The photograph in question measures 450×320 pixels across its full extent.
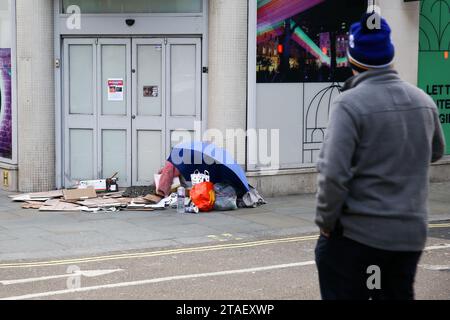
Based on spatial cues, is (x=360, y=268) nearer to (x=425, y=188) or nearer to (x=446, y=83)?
(x=425, y=188)

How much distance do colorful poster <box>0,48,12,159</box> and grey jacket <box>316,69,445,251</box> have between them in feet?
33.4

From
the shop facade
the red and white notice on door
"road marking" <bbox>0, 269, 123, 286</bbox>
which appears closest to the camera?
"road marking" <bbox>0, 269, 123, 286</bbox>

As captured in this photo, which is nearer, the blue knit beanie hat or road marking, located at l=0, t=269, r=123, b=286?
the blue knit beanie hat

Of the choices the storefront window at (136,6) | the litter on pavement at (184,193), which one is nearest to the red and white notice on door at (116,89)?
the storefront window at (136,6)

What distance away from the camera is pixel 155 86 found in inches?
496

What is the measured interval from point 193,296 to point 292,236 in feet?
10.8

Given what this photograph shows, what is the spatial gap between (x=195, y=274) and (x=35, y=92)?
6193mm

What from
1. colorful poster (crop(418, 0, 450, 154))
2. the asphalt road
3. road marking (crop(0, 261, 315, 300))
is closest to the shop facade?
colorful poster (crop(418, 0, 450, 154))

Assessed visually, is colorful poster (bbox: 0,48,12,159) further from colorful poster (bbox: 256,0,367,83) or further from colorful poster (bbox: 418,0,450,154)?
colorful poster (bbox: 418,0,450,154)

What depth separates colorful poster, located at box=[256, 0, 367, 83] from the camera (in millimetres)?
12445

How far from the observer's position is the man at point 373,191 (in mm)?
3662

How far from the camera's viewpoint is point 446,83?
1452 cm

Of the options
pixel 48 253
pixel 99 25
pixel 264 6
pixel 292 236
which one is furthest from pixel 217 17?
pixel 48 253

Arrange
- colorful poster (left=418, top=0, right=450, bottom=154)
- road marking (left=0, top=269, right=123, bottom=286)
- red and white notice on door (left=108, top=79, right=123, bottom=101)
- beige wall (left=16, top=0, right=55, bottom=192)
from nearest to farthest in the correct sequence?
road marking (left=0, top=269, right=123, bottom=286) → beige wall (left=16, top=0, right=55, bottom=192) → red and white notice on door (left=108, top=79, right=123, bottom=101) → colorful poster (left=418, top=0, right=450, bottom=154)
